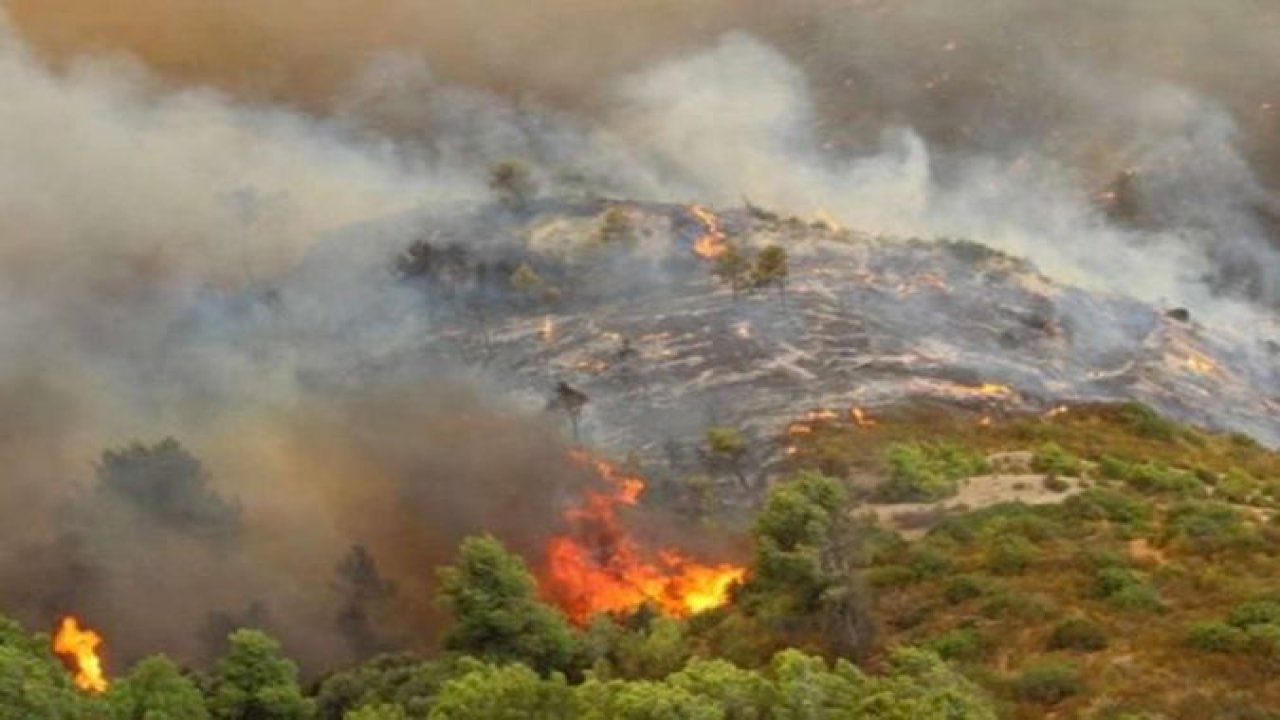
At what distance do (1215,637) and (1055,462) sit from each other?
34.9m

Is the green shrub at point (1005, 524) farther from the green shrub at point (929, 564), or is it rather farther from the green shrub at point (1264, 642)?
the green shrub at point (1264, 642)

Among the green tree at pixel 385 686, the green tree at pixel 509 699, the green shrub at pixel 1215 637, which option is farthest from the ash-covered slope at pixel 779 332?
A: the green tree at pixel 509 699

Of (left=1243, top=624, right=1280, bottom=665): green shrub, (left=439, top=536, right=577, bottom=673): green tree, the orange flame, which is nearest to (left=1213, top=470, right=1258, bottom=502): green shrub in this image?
(left=1243, top=624, right=1280, bottom=665): green shrub

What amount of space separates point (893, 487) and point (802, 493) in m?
19.2

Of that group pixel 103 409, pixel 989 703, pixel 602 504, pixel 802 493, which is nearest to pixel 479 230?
pixel 103 409

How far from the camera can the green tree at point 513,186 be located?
149125 millimetres

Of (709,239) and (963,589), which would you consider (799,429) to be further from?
(963,589)

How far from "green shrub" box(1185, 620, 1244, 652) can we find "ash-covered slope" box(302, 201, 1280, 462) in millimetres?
50999

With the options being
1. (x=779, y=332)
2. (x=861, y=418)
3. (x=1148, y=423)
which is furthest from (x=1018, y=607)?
(x=779, y=332)

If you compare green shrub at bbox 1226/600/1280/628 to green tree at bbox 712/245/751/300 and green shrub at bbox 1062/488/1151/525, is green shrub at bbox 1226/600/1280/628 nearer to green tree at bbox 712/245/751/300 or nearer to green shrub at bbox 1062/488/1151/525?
green shrub at bbox 1062/488/1151/525

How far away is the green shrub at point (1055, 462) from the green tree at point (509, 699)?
4733 cm

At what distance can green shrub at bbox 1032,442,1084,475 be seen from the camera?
86188 millimetres

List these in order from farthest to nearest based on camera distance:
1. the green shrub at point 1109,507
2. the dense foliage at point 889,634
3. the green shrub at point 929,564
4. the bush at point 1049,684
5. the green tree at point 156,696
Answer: the green shrub at point 1109,507, the green shrub at point 929,564, the green tree at point 156,696, the bush at point 1049,684, the dense foliage at point 889,634

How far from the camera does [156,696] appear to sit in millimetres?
64062
